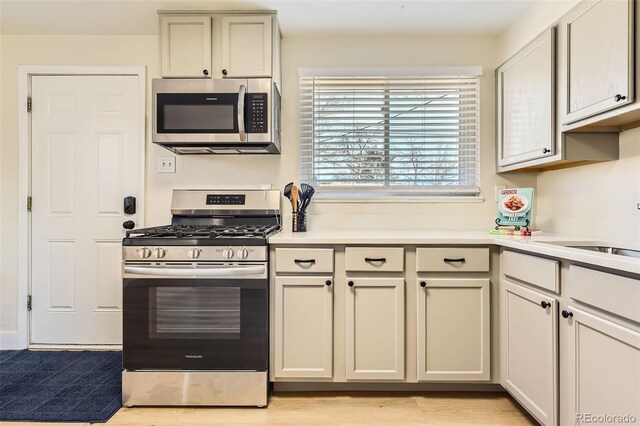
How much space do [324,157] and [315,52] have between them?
2.44ft

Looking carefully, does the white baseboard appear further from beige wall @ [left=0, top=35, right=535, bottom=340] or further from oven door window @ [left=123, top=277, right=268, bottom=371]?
oven door window @ [left=123, top=277, right=268, bottom=371]

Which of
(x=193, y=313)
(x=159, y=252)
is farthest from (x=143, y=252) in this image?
(x=193, y=313)

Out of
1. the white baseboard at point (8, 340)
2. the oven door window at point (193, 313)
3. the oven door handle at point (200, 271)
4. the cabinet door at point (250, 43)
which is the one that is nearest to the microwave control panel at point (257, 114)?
the cabinet door at point (250, 43)

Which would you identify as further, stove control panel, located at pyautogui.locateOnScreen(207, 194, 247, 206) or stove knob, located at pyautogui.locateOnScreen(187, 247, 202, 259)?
stove control panel, located at pyautogui.locateOnScreen(207, 194, 247, 206)

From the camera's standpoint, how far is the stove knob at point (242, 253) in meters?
1.86

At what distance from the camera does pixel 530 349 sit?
5.49 ft

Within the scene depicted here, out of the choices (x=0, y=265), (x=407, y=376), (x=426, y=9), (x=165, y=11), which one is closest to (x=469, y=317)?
(x=407, y=376)

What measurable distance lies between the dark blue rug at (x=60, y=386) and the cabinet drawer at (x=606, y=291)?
220 centimetres

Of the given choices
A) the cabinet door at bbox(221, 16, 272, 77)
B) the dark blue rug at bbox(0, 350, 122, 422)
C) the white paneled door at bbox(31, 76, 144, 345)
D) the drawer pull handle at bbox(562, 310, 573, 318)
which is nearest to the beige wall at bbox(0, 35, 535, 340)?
the white paneled door at bbox(31, 76, 144, 345)

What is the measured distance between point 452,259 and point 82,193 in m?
2.54

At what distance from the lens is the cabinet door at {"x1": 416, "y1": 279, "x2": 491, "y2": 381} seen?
6.33ft

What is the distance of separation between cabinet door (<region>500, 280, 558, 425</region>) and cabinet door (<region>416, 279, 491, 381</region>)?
103 mm

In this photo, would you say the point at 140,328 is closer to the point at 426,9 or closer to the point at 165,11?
the point at 165,11

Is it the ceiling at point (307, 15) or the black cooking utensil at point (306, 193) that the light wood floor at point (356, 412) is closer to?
the black cooking utensil at point (306, 193)
